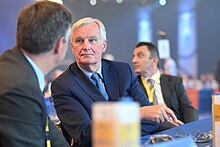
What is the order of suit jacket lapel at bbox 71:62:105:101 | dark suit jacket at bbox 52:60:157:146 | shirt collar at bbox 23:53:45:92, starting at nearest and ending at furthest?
1. shirt collar at bbox 23:53:45:92
2. dark suit jacket at bbox 52:60:157:146
3. suit jacket lapel at bbox 71:62:105:101

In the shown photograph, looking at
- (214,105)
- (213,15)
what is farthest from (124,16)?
(214,105)

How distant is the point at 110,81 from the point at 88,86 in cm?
20

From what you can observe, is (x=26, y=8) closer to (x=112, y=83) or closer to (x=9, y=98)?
(x=9, y=98)

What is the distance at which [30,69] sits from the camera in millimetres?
1230

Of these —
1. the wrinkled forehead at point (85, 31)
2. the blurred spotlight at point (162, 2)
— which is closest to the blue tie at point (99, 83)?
the wrinkled forehead at point (85, 31)

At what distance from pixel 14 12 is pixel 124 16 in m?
7.28

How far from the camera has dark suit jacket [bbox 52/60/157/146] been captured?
1874mm

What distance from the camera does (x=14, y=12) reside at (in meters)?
4.67

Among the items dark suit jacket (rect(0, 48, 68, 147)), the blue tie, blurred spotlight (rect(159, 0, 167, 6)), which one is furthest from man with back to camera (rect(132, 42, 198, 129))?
blurred spotlight (rect(159, 0, 167, 6))

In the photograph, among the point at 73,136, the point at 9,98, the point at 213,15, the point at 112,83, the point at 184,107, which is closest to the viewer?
the point at 9,98

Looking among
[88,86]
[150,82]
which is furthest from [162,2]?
[88,86]

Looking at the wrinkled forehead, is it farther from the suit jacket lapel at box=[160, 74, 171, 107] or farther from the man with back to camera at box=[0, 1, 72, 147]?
the suit jacket lapel at box=[160, 74, 171, 107]

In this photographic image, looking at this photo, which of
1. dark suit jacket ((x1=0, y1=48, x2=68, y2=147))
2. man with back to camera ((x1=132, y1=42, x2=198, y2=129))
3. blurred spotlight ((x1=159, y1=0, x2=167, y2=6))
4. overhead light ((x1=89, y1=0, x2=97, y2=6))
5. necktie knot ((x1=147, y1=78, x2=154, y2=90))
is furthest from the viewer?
blurred spotlight ((x1=159, y1=0, x2=167, y2=6))

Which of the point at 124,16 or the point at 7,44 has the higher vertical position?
the point at 124,16
